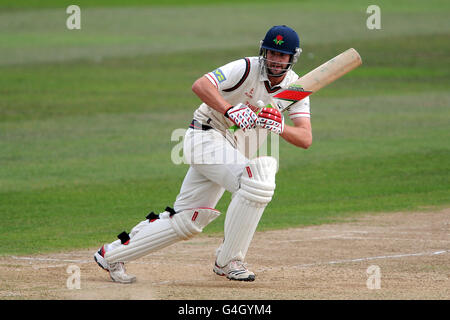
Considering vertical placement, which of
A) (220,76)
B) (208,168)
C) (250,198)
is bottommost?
(250,198)

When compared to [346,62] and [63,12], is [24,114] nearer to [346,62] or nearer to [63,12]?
[346,62]

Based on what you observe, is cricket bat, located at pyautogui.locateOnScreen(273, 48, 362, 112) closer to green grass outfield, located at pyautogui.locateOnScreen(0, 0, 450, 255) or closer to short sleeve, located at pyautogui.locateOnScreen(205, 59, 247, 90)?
short sleeve, located at pyautogui.locateOnScreen(205, 59, 247, 90)

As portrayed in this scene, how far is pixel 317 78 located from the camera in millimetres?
6746

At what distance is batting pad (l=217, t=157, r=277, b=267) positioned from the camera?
6.18 meters

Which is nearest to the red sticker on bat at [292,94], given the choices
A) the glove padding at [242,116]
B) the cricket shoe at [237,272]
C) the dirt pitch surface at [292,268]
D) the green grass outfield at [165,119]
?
the glove padding at [242,116]

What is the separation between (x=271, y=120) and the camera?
20.7 ft

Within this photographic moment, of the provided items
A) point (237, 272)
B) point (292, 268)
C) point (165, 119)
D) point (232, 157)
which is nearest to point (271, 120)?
point (232, 157)

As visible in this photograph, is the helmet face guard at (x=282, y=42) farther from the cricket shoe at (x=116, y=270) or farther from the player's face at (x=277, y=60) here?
the cricket shoe at (x=116, y=270)

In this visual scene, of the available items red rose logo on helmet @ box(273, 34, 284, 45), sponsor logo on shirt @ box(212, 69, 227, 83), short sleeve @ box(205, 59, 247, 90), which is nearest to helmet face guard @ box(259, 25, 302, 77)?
red rose logo on helmet @ box(273, 34, 284, 45)

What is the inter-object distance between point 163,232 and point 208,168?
23.8 inches

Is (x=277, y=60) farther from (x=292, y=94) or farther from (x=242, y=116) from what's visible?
(x=242, y=116)

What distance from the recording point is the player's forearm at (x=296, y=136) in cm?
641

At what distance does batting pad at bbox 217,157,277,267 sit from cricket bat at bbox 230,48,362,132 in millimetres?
471

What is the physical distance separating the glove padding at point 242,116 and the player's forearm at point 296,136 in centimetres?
25
